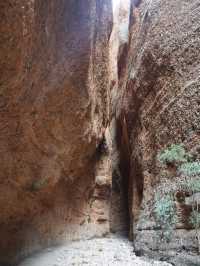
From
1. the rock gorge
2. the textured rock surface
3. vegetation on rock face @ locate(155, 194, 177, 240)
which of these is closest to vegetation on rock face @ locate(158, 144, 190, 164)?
the rock gorge

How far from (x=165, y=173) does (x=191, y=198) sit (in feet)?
3.48

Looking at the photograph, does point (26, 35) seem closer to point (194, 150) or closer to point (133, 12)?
point (194, 150)

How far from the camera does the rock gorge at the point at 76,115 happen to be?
4164 millimetres

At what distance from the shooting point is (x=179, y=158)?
4934mm

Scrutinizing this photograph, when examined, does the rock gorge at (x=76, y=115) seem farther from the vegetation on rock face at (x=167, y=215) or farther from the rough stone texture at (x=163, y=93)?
the vegetation on rock face at (x=167, y=215)

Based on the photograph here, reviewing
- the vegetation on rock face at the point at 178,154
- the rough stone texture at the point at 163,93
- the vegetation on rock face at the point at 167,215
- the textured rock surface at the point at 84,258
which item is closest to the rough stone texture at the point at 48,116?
the textured rock surface at the point at 84,258

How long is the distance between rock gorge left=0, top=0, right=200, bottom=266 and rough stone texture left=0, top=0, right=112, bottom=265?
0.8 inches

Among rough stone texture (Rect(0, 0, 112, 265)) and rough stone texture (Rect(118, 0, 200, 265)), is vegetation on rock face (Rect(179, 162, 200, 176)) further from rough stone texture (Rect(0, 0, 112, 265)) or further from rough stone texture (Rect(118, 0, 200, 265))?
rough stone texture (Rect(0, 0, 112, 265))

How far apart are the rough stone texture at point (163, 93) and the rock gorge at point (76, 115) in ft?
0.08

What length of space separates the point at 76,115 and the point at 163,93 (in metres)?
2.15

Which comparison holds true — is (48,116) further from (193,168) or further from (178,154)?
(193,168)

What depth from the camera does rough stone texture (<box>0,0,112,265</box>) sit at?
12.5 ft

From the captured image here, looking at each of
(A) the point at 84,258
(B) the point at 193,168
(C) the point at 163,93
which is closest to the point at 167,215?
(B) the point at 193,168

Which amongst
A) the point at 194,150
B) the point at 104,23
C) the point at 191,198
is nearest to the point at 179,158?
the point at 194,150
